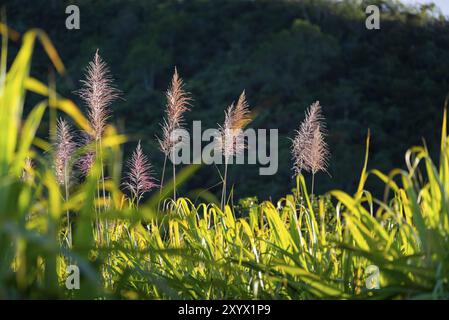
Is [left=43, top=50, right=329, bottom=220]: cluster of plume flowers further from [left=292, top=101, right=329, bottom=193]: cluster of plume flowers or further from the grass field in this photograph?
the grass field

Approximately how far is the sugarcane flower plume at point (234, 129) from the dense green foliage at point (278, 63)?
3478 cm

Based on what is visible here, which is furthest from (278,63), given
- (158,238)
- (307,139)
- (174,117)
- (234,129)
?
(158,238)

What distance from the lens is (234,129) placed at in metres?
3.78

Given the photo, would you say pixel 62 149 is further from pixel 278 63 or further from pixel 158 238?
pixel 278 63

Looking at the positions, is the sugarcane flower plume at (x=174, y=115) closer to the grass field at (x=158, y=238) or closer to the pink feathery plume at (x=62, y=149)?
the pink feathery plume at (x=62, y=149)

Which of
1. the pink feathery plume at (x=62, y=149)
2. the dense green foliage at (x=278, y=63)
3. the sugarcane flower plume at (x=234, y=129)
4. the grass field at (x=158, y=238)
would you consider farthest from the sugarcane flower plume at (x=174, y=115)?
the dense green foliage at (x=278, y=63)

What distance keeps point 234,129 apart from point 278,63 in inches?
1933

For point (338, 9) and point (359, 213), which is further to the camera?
point (338, 9)

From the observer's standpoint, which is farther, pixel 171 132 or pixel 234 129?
pixel 171 132

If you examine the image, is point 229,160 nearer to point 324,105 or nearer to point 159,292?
point 159,292
